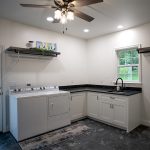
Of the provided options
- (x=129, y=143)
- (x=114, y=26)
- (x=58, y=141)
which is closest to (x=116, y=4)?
(x=114, y=26)

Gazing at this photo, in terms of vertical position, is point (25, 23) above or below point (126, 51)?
above

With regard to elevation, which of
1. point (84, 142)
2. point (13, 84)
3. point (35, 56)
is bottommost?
point (84, 142)

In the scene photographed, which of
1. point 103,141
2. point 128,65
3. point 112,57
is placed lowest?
point 103,141

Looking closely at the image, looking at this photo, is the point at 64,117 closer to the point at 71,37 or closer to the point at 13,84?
the point at 13,84

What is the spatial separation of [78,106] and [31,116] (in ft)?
4.93

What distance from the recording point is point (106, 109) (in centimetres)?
362

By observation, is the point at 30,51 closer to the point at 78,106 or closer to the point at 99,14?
the point at 99,14

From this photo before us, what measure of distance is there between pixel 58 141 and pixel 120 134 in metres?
1.40

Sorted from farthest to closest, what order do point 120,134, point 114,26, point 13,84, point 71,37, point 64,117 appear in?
point 71,37, point 114,26, point 64,117, point 13,84, point 120,134

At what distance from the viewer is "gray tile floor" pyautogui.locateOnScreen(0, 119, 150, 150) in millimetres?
2512

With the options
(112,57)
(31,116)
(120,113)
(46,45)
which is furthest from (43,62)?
(120,113)

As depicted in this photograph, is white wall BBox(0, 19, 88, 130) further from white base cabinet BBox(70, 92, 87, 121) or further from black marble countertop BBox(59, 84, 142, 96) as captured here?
white base cabinet BBox(70, 92, 87, 121)

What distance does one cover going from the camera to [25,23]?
343 cm

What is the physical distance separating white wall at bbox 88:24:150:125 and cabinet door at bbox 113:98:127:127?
73 centimetres
